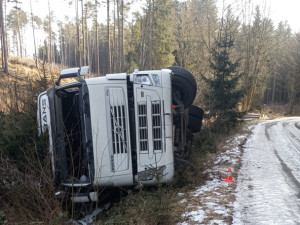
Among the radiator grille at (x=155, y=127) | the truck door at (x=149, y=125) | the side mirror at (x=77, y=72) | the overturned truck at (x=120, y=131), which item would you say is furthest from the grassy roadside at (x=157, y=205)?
the side mirror at (x=77, y=72)

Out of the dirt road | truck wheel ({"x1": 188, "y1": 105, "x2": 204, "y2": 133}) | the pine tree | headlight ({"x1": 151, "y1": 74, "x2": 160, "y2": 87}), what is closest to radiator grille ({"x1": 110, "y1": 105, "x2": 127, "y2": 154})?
headlight ({"x1": 151, "y1": 74, "x2": 160, "y2": 87})

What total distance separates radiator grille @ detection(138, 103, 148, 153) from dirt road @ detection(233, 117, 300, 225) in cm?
182

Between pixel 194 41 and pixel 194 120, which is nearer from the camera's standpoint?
pixel 194 120

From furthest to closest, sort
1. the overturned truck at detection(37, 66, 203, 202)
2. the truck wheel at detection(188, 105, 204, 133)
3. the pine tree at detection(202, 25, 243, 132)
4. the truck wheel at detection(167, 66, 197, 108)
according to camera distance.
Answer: the pine tree at detection(202, 25, 243, 132) < the truck wheel at detection(188, 105, 204, 133) < the truck wheel at detection(167, 66, 197, 108) < the overturned truck at detection(37, 66, 203, 202)

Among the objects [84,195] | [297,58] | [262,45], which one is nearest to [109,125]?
[84,195]

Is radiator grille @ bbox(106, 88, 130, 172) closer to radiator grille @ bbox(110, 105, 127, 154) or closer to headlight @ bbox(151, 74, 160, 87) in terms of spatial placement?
radiator grille @ bbox(110, 105, 127, 154)

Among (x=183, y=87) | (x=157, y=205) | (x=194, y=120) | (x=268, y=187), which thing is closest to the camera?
(x=157, y=205)

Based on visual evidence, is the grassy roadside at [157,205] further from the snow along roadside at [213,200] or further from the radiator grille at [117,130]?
the radiator grille at [117,130]

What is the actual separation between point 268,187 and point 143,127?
9.17ft

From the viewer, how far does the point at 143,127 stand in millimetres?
4508

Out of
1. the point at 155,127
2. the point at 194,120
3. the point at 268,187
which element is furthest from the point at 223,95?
the point at 155,127

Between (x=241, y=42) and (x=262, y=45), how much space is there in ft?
6.86

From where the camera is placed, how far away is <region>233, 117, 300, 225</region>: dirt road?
372 cm

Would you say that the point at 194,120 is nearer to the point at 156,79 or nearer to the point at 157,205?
the point at 156,79
